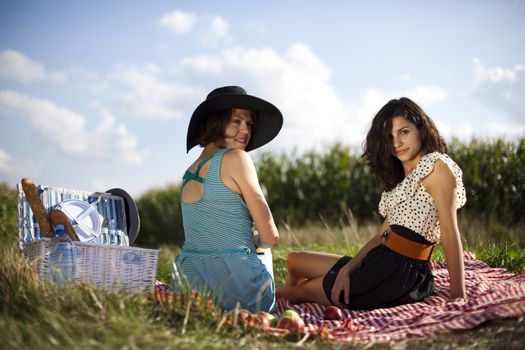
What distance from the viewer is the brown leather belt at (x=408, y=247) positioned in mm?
3969

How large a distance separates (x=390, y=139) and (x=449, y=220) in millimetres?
756

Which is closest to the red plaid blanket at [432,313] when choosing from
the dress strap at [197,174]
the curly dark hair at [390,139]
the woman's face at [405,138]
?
the curly dark hair at [390,139]

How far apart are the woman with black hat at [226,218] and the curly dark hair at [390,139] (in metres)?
0.92

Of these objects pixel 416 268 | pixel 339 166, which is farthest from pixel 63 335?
pixel 339 166

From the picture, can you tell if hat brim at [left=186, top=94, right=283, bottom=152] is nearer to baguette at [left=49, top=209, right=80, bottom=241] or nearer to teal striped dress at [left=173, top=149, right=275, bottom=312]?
teal striped dress at [left=173, top=149, right=275, bottom=312]

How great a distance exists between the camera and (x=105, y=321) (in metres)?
2.79

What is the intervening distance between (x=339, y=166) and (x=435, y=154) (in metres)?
8.78

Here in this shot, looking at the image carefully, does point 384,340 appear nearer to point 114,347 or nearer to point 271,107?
point 114,347

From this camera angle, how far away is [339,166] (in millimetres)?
12633

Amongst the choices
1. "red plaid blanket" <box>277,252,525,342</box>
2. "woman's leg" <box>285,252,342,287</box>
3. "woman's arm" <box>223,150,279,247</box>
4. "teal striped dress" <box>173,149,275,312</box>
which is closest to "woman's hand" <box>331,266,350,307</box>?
"red plaid blanket" <box>277,252,525,342</box>

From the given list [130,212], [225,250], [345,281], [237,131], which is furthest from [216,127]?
[345,281]

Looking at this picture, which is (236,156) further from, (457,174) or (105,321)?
(457,174)

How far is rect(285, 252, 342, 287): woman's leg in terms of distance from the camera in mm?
4379

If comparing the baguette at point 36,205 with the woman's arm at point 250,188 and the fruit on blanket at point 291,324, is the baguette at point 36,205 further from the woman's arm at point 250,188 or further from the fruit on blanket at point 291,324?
the fruit on blanket at point 291,324
